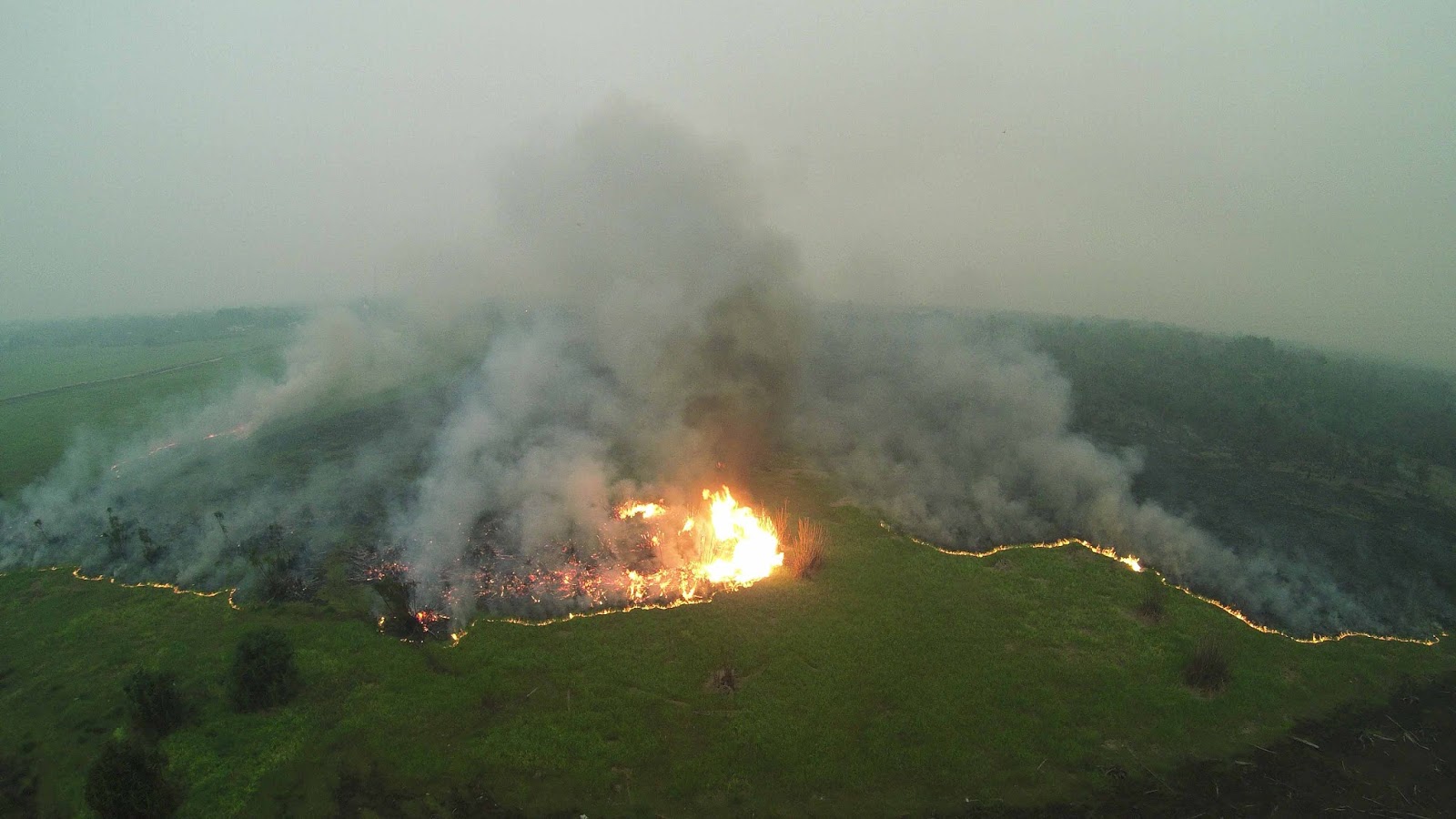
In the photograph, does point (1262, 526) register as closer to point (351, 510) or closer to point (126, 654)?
point (351, 510)

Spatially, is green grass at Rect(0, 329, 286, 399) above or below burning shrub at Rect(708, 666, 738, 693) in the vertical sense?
above

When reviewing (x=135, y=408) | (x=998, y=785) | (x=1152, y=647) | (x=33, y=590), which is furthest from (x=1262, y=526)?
(x=135, y=408)

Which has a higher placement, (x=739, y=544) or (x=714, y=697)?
(x=739, y=544)

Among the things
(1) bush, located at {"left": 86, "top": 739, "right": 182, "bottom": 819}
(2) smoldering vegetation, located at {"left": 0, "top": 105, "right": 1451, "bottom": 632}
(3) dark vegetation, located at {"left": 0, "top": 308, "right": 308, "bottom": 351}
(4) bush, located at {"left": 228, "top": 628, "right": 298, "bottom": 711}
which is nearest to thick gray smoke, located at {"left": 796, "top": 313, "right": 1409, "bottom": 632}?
(2) smoldering vegetation, located at {"left": 0, "top": 105, "right": 1451, "bottom": 632}

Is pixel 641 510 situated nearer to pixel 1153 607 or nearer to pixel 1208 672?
pixel 1153 607

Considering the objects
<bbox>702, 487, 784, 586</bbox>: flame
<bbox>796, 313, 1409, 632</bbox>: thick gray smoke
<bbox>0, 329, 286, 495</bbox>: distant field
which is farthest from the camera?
<bbox>0, 329, 286, 495</bbox>: distant field

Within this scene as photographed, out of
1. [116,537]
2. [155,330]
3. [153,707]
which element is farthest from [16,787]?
[155,330]

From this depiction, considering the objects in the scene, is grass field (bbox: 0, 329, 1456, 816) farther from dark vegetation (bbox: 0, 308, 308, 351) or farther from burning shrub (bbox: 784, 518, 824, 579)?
dark vegetation (bbox: 0, 308, 308, 351)
